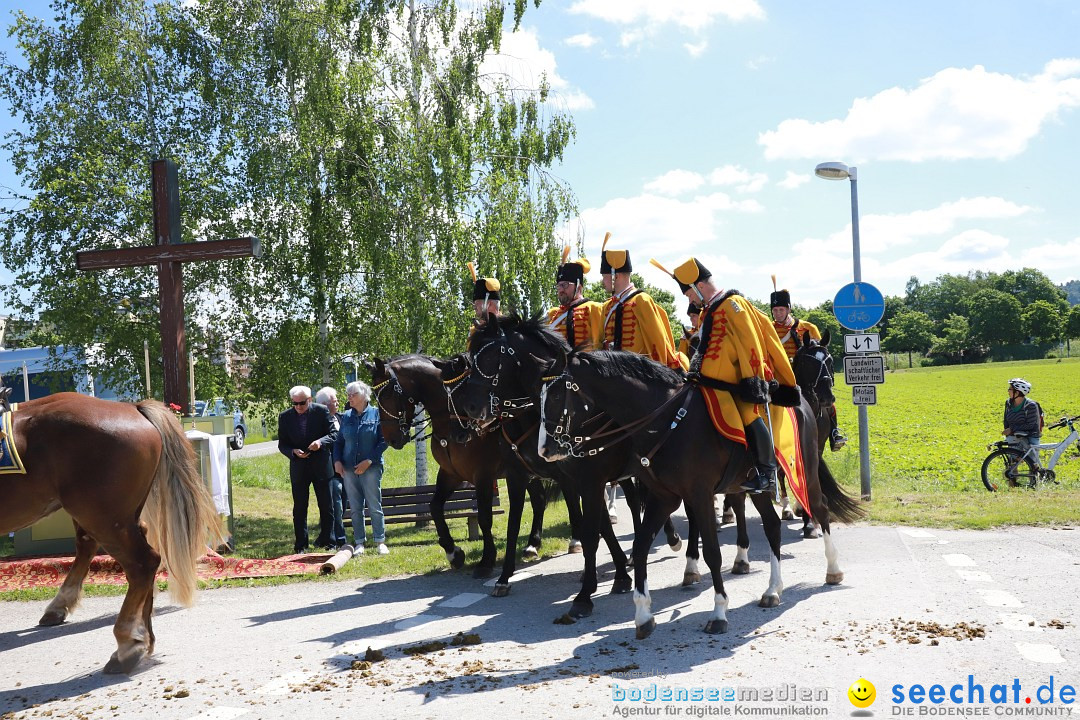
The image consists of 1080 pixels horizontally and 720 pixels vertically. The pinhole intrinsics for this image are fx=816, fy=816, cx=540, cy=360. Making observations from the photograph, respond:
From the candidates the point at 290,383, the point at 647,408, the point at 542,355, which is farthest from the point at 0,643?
the point at 290,383

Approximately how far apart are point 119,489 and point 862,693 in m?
4.88

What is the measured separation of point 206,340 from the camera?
528 inches

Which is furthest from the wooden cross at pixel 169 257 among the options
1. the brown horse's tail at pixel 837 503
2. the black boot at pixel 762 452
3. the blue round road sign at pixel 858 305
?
the blue round road sign at pixel 858 305

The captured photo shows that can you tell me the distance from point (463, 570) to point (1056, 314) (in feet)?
399

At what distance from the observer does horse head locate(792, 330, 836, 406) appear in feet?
30.7

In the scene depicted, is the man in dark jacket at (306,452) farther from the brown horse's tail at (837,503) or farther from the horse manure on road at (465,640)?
the brown horse's tail at (837,503)

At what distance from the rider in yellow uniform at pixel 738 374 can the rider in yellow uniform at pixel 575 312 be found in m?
1.52

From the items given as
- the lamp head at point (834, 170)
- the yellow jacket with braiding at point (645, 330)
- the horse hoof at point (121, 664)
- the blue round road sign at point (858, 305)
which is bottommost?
the horse hoof at point (121, 664)

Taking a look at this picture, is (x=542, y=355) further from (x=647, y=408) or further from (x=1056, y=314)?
(x=1056, y=314)

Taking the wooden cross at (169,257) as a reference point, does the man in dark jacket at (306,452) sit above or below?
below

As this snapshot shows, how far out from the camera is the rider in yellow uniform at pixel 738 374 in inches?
241

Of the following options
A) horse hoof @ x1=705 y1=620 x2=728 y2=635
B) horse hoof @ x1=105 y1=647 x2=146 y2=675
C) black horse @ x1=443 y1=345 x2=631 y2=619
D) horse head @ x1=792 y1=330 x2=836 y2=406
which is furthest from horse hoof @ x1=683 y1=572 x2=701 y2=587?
horse hoof @ x1=105 y1=647 x2=146 y2=675

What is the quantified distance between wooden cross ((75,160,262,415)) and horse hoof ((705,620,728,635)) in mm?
6842

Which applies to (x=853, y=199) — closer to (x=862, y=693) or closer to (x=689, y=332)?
(x=689, y=332)
